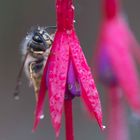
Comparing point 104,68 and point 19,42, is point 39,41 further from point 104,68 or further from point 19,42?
point 19,42

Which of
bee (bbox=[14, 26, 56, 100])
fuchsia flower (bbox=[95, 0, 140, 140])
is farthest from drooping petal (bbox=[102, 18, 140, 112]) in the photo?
bee (bbox=[14, 26, 56, 100])

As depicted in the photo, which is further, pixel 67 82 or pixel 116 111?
pixel 116 111

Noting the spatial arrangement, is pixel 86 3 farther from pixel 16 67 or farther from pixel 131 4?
pixel 16 67

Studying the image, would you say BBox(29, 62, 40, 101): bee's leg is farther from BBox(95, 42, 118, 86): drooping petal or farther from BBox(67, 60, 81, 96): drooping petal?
BBox(67, 60, 81, 96): drooping petal

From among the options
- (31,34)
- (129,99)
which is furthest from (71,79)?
(31,34)

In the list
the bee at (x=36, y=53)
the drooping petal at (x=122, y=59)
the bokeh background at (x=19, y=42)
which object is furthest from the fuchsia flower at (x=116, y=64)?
the bokeh background at (x=19, y=42)

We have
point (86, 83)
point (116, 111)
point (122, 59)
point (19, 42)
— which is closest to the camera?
point (86, 83)

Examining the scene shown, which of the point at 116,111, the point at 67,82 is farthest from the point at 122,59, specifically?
the point at 67,82
